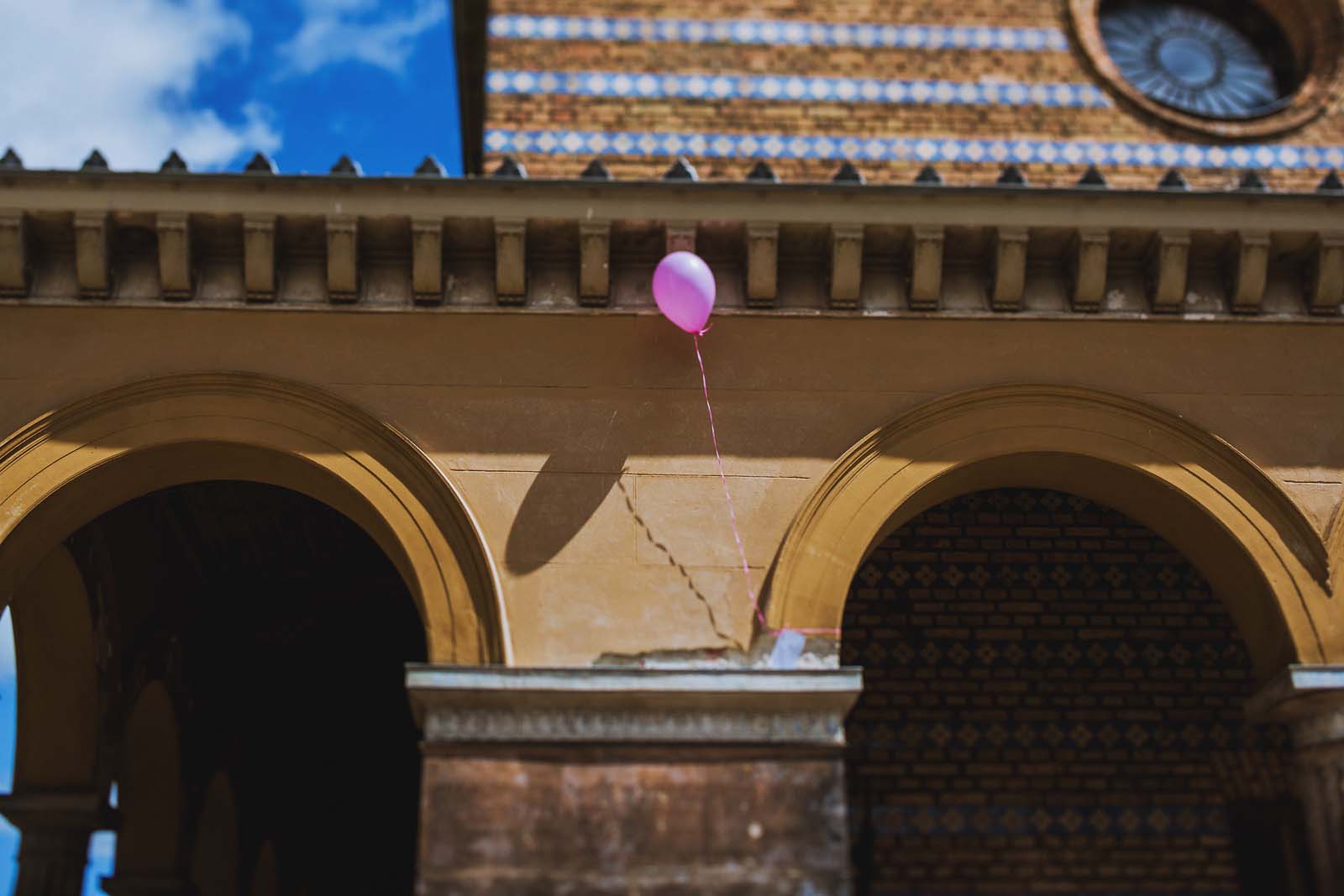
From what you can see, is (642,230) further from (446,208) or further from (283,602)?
(283,602)

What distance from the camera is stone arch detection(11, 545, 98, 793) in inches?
361

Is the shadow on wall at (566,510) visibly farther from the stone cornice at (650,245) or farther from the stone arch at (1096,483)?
the stone cornice at (650,245)

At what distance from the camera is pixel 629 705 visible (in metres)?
7.02

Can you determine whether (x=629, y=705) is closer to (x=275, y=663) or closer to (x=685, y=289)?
(x=685, y=289)

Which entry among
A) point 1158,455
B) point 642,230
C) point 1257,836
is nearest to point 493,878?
point 642,230

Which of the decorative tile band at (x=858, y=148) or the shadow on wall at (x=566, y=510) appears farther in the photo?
→ the decorative tile band at (x=858, y=148)

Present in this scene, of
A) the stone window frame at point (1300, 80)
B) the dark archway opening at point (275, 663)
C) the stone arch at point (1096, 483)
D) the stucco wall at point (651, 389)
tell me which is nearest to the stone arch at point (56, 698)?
the dark archway opening at point (275, 663)

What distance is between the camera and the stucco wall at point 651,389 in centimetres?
743

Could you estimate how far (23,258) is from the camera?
7742 mm

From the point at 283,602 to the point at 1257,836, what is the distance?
6418 millimetres

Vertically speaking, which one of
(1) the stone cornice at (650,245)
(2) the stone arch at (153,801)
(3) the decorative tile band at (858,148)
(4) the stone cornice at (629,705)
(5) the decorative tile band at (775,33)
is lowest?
(4) the stone cornice at (629,705)

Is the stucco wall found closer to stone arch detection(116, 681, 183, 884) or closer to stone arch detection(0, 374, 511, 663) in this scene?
stone arch detection(0, 374, 511, 663)

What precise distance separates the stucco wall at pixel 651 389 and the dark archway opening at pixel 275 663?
2.00 metres

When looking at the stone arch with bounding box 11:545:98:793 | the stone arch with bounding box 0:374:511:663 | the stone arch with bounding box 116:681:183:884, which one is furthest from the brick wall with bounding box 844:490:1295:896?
the stone arch with bounding box 116:681:183:884
